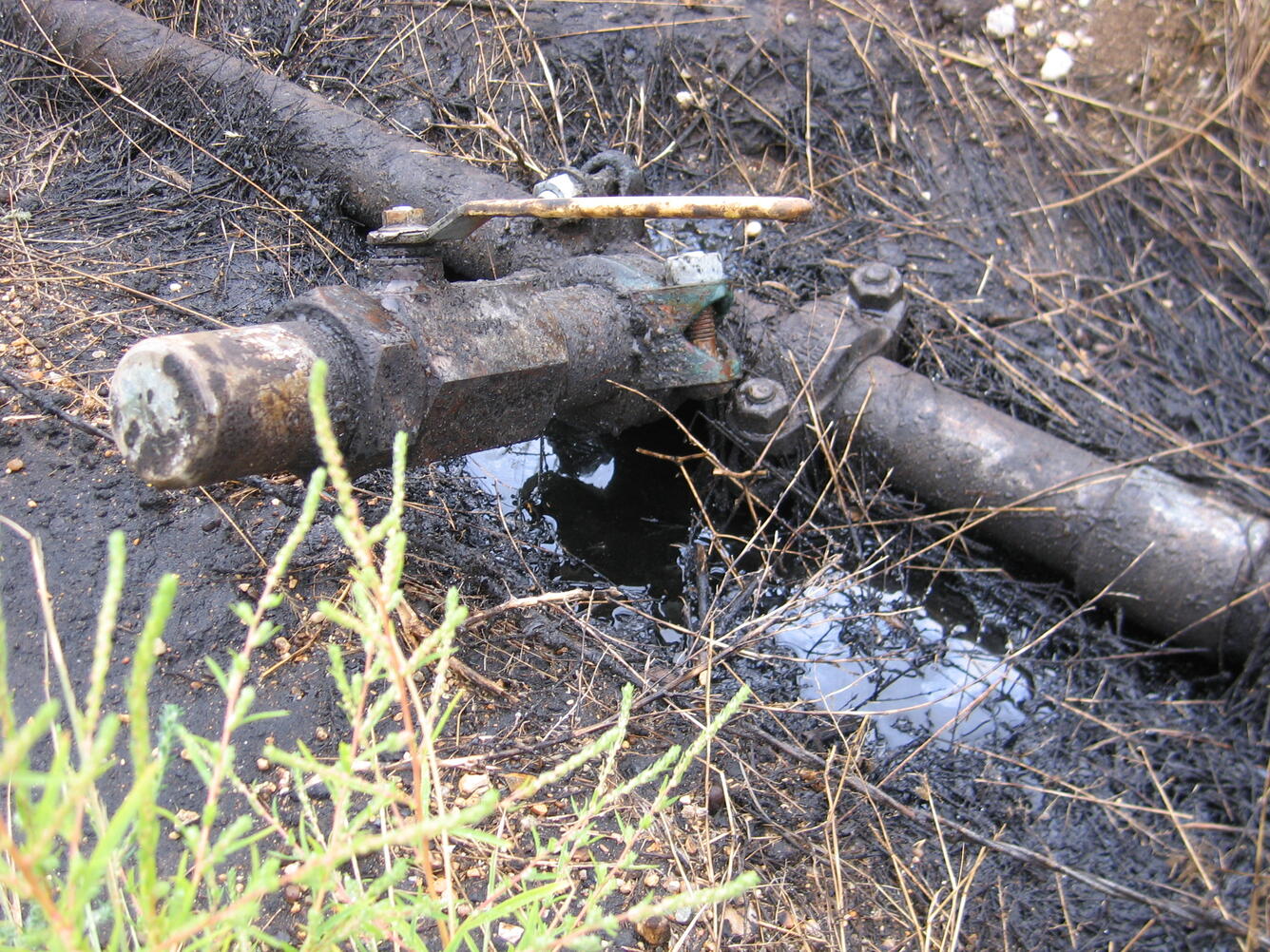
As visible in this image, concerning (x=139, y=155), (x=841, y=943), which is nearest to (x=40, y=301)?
(x=139, y=155)

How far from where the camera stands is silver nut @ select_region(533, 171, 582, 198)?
8.18 ft

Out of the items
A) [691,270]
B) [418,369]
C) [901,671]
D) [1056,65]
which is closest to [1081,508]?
[901,671]

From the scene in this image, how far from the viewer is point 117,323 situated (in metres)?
2.47

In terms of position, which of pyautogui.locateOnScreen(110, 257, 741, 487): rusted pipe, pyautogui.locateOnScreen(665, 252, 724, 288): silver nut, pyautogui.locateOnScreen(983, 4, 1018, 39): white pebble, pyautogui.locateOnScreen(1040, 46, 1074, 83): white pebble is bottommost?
pyautogui.locateOnScreen(110, 257, 741, 487): rusted pipe

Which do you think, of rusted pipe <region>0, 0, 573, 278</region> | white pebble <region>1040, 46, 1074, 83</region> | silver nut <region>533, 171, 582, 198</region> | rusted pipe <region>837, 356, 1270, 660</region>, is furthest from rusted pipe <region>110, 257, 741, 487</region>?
white pebble <region>1040, 46, 1074, 83</region>

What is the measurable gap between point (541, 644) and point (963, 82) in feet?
9.60

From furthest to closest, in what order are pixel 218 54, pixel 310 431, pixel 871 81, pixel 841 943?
pixel 871 81
pixel 218 54
pixel 841 943
pixel 310 431

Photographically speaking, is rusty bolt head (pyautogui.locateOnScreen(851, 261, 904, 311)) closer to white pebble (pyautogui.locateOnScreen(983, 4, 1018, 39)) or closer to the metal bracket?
the metal bracket

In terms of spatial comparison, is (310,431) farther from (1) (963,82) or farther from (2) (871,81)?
(1) (963,82)

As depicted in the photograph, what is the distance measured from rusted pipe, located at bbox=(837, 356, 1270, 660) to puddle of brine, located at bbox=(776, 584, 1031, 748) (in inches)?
14.4

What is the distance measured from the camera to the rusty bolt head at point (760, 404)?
261 cm

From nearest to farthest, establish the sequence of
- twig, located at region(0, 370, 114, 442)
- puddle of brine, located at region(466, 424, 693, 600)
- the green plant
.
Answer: the green plant → twig, located at region(0, 370, 114, 442) → puddle of brine, located at region(466, 424, 693, 600)

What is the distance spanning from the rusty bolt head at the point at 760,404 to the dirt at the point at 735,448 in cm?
18

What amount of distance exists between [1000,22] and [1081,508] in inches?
88.4
